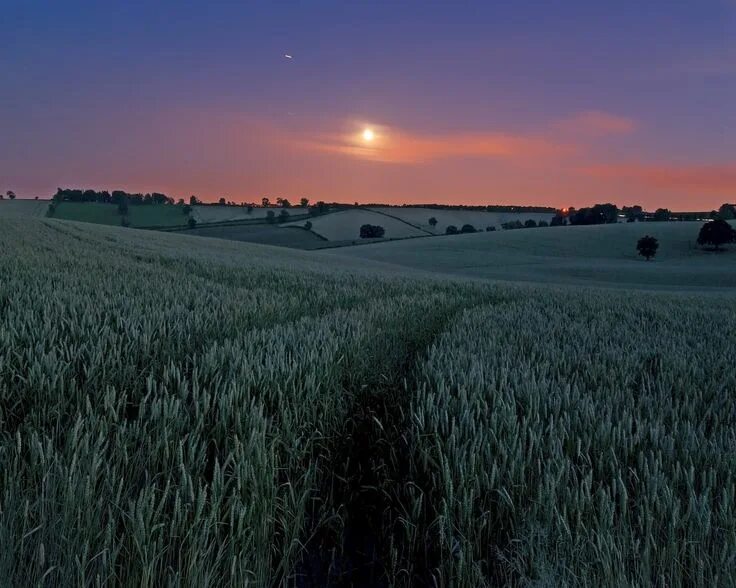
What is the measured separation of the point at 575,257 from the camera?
64.7 meters

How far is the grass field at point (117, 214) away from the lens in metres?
99.8

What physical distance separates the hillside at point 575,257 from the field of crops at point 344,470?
40.3 meters

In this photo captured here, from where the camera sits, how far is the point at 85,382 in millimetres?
3168

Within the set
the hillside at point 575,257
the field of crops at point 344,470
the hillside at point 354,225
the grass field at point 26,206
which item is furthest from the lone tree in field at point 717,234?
the grass field at point 26,206

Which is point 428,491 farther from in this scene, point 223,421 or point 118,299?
point 118,299

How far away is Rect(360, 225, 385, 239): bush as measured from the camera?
102 m

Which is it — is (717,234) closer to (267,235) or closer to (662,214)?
(662,214)

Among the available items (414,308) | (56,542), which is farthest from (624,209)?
(56,542)

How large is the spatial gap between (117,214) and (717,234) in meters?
109

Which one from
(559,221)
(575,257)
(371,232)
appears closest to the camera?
(575,257)

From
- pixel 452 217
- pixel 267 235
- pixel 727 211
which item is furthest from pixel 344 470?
pixel 727 211

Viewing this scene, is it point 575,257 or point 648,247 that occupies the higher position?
point 648,247

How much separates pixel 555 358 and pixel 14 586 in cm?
423

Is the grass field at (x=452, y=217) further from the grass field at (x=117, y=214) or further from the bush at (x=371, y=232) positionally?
the grass field at (x=117, y=214)
